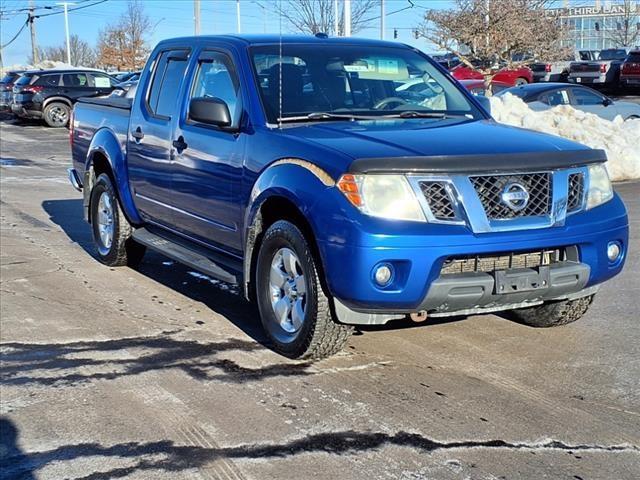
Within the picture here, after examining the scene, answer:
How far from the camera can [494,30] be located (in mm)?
20453

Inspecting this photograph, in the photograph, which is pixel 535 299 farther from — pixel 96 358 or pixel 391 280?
pixel 96 358

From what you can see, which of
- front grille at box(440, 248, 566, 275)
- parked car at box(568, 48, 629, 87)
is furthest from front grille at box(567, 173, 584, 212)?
parked car at box(568, 48, 629, 87)

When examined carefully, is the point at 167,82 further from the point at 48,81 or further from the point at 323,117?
the point at 48,81

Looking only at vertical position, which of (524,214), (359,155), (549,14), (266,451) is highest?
(549,14)

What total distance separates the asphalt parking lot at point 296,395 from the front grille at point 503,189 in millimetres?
941

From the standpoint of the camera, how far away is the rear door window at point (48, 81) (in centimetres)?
2738

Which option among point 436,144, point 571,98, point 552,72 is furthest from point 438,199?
point 552,72

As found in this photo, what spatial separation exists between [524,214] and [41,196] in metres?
9.49

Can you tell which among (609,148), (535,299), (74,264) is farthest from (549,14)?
(535,299)

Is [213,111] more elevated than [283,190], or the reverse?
[213,111]

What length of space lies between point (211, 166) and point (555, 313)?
250 cm

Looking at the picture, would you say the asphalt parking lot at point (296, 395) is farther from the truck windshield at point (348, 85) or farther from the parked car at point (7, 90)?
the parked car at point (7, 90)

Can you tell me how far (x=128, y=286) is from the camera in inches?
279

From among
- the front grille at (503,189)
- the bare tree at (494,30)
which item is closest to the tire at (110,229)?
the front grille at (503,189)
